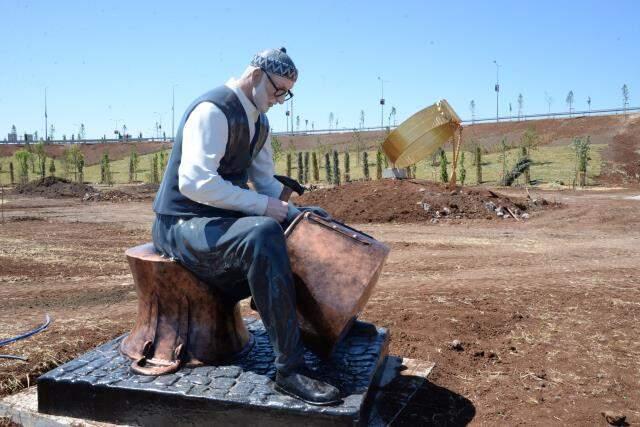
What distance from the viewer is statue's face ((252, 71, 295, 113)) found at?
3.35 metres

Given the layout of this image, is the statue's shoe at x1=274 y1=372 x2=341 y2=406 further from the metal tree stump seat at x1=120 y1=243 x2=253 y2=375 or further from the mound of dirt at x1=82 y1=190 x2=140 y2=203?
the mound of dirt at x1=82 y1=190 x2=140 y2=203

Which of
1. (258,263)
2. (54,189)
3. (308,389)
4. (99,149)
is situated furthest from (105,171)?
(308,389)

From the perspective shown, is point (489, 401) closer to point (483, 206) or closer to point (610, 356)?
point (610, 356)

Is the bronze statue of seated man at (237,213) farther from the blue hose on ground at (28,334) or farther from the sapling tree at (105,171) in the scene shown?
the sapling tree at (105,171)

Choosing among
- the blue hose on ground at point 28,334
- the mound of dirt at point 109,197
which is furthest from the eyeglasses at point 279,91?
the mound of dirt at point 109,197

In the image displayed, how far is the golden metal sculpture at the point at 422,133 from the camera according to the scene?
18.2 metres

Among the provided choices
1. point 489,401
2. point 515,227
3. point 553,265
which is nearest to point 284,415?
point 489,401

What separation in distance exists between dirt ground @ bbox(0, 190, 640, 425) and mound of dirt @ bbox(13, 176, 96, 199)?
17752 millimetres

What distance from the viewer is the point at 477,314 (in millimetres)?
5688

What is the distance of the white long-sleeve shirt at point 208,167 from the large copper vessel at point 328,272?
0.28m

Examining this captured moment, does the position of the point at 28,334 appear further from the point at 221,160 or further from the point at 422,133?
the point at 422,133

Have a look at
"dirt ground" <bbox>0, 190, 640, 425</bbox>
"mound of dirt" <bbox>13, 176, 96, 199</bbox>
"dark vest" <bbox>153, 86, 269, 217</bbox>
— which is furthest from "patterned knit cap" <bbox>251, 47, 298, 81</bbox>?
"mound of dirt" <bbox>13, 176, 96, 199</bbox>

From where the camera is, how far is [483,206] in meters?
16.8

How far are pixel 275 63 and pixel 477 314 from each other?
3.34 m
